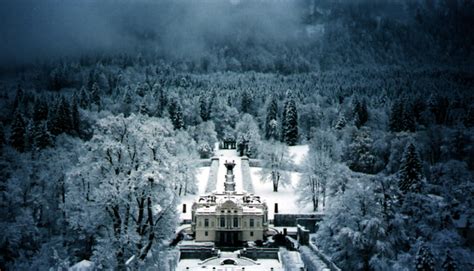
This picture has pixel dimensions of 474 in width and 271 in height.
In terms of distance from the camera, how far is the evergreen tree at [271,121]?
278ft

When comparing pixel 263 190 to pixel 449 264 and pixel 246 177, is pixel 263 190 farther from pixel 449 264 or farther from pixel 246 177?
pixel 449 264

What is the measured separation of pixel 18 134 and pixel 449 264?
5473 centimetres

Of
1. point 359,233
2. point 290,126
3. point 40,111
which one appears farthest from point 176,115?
point 359,233

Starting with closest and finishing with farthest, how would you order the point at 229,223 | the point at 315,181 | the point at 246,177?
the point at 229,223 → the point at 315,181 → the point at 246,177

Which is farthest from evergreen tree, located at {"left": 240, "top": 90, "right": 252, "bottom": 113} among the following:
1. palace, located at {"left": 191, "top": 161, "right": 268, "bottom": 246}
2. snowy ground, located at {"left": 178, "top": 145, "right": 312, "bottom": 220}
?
palace, located at {"left": 191, "top": 161, "right": 268, "bottom": 246}

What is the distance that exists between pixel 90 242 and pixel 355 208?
644 inches

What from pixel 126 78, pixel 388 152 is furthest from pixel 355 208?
pixel 126 78

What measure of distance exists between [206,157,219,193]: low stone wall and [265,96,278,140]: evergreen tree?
15.6 metres

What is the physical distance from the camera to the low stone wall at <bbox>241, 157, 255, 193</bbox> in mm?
56812

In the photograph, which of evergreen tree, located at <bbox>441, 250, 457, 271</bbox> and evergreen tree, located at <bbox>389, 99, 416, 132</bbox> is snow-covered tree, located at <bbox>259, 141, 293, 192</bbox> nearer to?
evergreen tree, located at <bbox>389, 99, 416, 132</bbox>

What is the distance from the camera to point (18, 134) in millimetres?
64250

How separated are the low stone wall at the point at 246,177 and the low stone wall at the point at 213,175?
341 centimetres

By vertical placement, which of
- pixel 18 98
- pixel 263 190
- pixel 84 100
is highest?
pixel 84 100

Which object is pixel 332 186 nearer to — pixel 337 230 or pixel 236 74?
pixel 337 230
